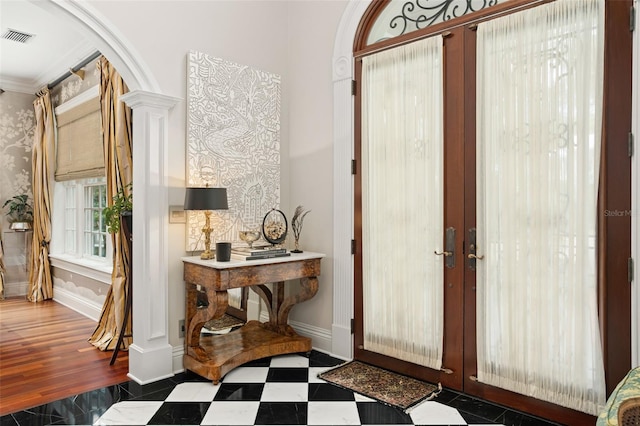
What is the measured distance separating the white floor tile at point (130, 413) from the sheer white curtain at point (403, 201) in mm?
1626

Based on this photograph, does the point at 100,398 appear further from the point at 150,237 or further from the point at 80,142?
the point at 80,142

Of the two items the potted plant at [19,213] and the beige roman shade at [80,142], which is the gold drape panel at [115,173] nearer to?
the beige roman shade at [80,142]

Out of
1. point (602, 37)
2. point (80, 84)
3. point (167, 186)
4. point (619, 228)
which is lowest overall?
point (619, 228)

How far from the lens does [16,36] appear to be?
15.9 feet

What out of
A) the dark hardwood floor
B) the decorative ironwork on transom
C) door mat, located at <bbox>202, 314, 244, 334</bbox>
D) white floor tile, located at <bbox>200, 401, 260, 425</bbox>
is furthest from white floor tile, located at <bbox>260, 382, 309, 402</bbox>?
the decorative ironwork on transom

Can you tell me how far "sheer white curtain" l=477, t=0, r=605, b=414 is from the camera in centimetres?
248

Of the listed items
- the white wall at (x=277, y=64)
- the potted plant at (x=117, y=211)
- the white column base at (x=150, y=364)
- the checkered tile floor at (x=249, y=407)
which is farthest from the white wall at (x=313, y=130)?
the potted plant at (x=117, y=211)

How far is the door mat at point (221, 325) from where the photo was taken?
12.2 feet

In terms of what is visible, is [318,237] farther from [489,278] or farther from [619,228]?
[619,228]

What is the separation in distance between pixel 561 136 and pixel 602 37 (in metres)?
0.54

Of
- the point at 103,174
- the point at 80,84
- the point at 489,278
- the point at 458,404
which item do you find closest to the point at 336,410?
the point at 458,404

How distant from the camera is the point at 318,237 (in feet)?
12.9

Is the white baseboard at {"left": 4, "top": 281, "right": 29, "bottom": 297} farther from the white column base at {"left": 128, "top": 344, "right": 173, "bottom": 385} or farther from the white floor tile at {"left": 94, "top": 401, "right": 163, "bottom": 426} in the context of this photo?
the white floor tile at {"left": 94, "top": 401, "right": 163, "bottom": 426}

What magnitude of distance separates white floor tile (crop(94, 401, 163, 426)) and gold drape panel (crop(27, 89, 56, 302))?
13.5 ft
